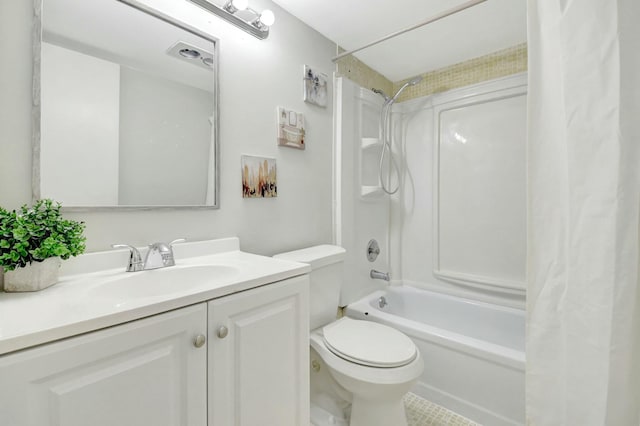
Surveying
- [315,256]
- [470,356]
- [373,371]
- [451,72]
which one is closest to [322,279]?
[315,256]

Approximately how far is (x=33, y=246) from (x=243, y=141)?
2.95 feet

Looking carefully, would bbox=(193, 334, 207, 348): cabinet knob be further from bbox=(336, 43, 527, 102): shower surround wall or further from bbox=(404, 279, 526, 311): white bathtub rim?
bbox=(404, 279, 526, 311): white bathtub rim

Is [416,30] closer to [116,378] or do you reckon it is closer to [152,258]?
[152,258]

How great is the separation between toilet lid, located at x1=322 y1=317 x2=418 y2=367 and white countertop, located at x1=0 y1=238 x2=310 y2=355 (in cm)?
52

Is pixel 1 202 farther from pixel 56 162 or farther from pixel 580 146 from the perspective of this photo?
pixel 580 146

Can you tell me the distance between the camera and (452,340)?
63.3 inches

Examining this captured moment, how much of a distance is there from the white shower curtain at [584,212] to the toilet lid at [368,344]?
0.50 m

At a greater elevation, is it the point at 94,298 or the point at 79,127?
the point at 79,127

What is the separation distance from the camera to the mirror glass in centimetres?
93

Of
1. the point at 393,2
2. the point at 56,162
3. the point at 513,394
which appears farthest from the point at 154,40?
the point at 513,394

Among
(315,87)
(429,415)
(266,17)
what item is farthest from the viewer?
(315,87)

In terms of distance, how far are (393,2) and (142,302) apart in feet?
6.04

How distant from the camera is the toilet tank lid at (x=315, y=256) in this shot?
4.85ft

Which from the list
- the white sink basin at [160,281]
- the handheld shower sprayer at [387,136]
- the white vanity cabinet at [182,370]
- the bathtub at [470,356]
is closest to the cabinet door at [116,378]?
the white vanity cabinet at [182,370]
